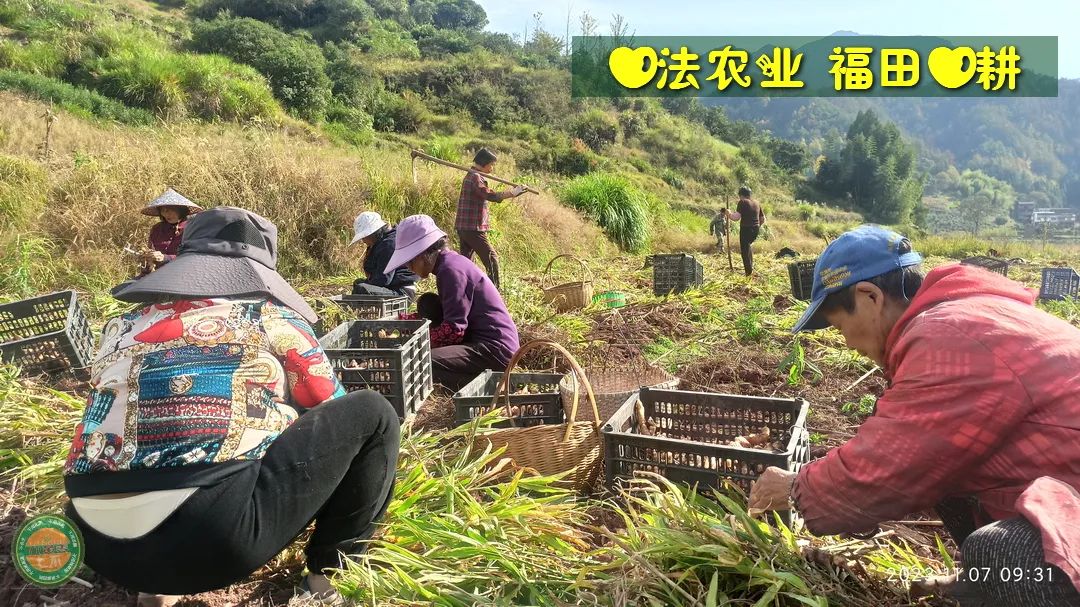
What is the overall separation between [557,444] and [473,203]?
14.8 feet

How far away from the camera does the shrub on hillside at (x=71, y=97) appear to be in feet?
45.5

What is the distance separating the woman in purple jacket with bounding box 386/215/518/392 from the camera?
3408 mm

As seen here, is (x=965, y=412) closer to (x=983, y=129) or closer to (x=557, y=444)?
(x=557, y=444)

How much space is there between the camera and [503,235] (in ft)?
32.3

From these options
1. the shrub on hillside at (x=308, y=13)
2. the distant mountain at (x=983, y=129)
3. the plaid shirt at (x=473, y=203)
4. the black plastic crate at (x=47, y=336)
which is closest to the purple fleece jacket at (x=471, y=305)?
the black plastic crate at (x=47, y=336)

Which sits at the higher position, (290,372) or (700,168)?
(700,168)

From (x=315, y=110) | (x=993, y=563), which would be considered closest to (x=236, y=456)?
(x=993, y=563)

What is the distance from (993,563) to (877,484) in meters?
0.26

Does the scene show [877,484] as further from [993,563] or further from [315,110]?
[315,110]

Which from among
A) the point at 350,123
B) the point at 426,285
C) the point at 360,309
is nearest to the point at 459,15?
the point at 350,123

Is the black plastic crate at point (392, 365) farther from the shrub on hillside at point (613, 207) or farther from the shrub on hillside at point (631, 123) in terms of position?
the shrub on hillside at point (631, 123)

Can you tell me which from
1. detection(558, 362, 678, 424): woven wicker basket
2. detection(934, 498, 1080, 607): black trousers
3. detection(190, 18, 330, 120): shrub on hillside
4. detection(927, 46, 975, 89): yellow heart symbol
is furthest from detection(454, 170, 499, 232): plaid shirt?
detection(190, 18, 330, 120): shrub on hillside

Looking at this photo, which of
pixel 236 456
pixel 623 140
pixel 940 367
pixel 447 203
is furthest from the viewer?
pixel 623 140

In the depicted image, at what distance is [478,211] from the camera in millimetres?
6586
